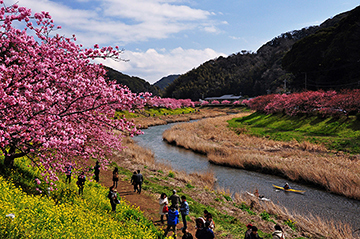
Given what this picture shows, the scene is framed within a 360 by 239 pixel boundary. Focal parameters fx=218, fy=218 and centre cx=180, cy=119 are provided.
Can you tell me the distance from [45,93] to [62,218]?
17.6ft

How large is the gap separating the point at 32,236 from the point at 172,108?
384 ft

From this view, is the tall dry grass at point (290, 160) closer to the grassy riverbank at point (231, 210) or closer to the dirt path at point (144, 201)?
the grassy riverbank at point (231, 210)

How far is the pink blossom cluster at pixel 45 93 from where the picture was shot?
706 cm

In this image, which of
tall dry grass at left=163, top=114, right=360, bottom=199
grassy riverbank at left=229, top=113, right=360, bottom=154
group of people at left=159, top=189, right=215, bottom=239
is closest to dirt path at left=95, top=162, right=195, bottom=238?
group of people at left=159, top=189, right=215, bottom=239

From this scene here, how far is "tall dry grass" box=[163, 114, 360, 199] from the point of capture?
20.0 metres

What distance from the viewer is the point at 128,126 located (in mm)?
9867

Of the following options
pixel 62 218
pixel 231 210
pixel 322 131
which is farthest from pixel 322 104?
pixel 62 218

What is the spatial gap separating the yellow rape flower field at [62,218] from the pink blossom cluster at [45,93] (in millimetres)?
1457

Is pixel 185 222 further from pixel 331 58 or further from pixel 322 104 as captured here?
pixel 331 58

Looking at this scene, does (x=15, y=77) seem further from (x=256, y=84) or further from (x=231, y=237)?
(x=256, y=84)

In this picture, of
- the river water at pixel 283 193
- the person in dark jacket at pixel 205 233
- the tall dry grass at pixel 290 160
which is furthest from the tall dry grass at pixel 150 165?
the person in dark jacket at pixel 205 233

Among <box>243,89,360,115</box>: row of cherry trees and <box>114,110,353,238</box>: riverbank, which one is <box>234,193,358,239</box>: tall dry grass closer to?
<box>114,110,353,238</box>: riverbank

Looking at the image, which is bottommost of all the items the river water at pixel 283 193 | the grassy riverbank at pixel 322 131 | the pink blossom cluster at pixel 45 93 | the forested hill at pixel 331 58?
the river water at pixel 283 193

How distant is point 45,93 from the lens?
7.16m
